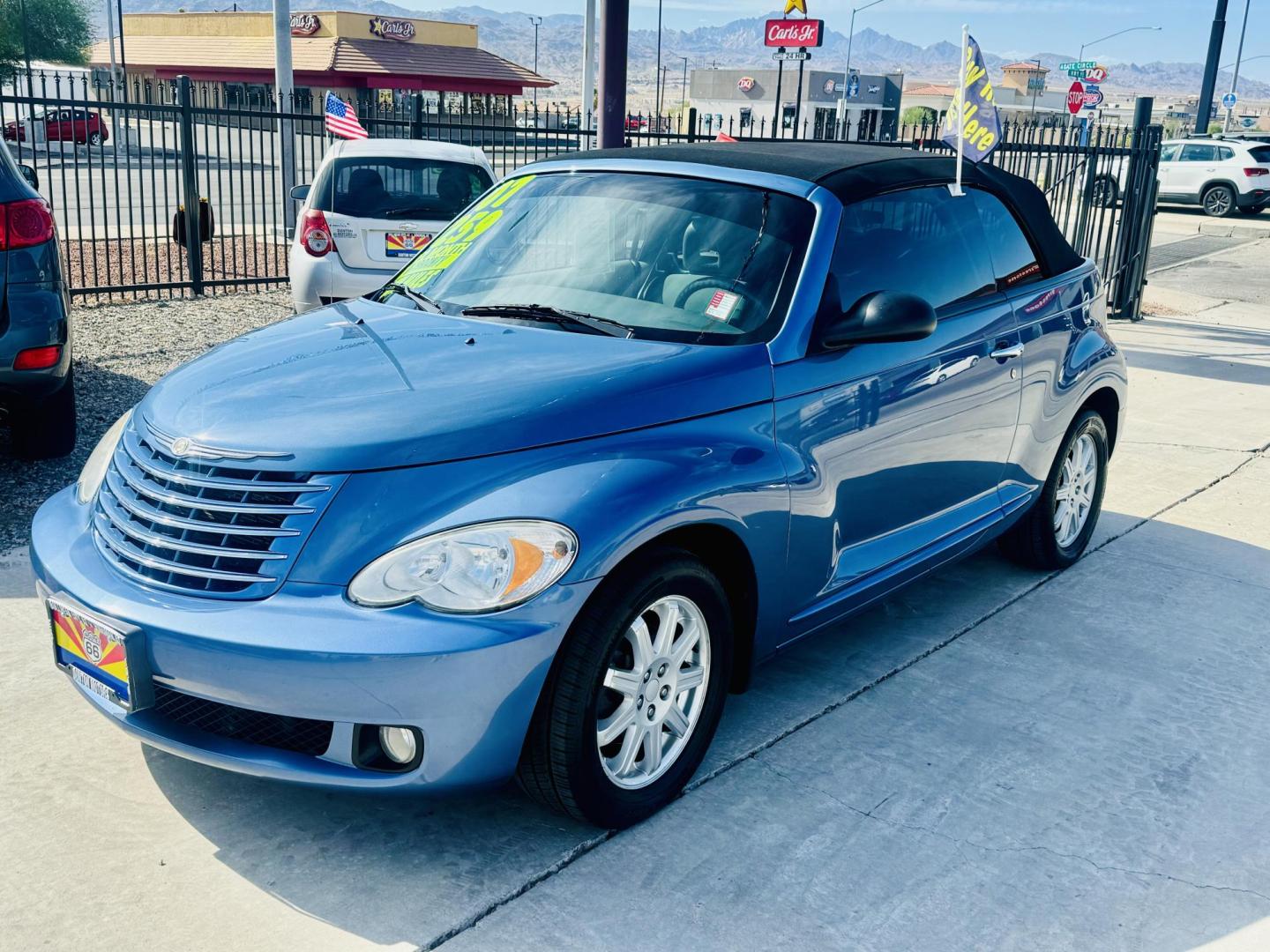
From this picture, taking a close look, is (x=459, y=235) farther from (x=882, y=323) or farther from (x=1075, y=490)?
(x=1075, y=490)

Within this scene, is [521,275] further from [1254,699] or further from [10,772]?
[1254,699]

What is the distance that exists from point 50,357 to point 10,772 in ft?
9.11

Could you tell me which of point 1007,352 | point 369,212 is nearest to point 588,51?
point 369,212

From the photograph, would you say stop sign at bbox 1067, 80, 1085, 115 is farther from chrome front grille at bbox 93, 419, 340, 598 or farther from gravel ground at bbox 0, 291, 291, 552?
chrome front grille at bbox 93, 419, 340, 598

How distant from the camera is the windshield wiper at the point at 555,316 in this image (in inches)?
146

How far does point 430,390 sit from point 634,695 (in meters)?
0.95

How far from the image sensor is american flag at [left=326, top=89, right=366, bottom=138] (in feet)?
42.3

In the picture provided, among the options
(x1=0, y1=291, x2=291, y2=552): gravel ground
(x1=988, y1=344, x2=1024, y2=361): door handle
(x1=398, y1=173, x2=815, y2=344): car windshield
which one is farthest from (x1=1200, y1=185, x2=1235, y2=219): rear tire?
(x1=398, y1=173, x2=815, y2=344): car windshield

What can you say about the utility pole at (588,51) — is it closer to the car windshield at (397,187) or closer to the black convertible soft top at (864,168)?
the car windshield at (397,187)

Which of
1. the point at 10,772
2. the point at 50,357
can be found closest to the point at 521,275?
the point at 10,772

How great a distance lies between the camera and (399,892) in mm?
3014

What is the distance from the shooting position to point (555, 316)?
3.81 metres

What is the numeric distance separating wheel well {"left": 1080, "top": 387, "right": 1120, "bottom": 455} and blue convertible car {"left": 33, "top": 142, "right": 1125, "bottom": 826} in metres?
0.83

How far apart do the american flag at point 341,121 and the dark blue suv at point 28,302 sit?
727 centimetres
